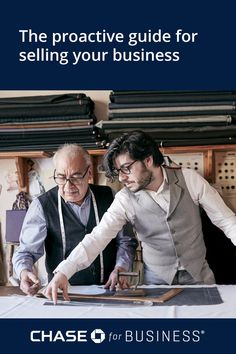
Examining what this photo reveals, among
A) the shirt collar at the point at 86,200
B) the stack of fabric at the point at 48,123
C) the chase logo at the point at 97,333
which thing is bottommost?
the chase logo at the point at 97,333

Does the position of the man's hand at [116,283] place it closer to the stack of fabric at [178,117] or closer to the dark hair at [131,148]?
the dark hair at [131,148]

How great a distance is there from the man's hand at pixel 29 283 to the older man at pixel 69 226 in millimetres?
153

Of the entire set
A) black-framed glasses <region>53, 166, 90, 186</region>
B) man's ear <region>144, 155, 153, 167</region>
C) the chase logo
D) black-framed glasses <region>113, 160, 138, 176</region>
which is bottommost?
the chase logo

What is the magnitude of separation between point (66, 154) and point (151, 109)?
83 centimetres

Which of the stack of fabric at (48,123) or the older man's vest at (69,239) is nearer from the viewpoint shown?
the older man's vest at (69,239)

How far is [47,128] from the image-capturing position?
8.79ft

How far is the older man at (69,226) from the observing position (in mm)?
1953

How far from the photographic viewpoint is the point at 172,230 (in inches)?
74.0

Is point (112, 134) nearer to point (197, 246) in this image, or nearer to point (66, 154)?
point (66, 154)

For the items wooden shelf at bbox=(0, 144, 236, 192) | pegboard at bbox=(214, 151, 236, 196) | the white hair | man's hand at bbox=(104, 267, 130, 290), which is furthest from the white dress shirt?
pegboard at bbox=(214, 151, 236, 196)

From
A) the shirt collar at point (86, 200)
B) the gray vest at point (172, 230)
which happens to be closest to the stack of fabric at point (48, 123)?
the shirt collar at point (86, 200)

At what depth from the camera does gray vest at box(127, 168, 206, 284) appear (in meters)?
1.88

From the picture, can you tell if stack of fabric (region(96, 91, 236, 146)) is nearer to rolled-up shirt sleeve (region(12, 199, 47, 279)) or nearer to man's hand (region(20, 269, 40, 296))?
rolled-up shirt sleeve (region(12, 199, 47, 279))

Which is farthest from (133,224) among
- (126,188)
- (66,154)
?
(66,154)
